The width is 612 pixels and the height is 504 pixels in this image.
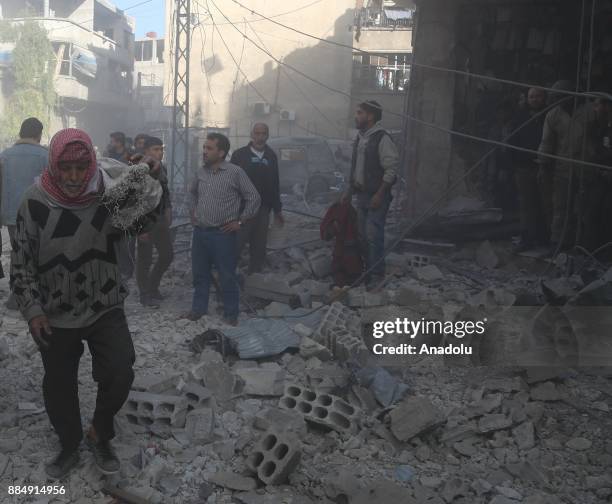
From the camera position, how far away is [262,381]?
424cm

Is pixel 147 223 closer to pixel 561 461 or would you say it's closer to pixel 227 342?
pixel 227 342

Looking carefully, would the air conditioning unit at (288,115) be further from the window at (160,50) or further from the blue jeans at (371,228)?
the blue jeans at (371,228)

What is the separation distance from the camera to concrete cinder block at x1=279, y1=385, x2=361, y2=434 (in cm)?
367

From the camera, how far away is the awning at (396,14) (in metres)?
25.4

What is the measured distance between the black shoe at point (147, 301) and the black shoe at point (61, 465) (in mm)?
3063

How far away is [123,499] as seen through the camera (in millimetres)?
2951

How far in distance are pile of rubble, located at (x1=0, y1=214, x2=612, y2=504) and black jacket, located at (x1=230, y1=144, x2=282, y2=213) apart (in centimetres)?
190

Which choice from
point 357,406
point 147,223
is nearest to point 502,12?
point 357,406

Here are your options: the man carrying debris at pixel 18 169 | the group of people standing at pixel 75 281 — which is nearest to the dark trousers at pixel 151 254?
the man carrying debris at pixel 18 169

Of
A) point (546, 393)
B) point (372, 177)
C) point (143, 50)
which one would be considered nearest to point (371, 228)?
point (372, 177)

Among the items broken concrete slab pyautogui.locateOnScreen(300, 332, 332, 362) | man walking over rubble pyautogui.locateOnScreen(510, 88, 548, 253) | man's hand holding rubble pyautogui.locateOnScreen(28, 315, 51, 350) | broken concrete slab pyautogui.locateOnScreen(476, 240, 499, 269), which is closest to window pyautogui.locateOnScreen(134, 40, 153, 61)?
broken concrete slab pyautogui.locateOnScreen(476, 240, 499, 269)

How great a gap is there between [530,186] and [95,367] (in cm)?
585

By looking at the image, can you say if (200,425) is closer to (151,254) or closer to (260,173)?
(151,254)

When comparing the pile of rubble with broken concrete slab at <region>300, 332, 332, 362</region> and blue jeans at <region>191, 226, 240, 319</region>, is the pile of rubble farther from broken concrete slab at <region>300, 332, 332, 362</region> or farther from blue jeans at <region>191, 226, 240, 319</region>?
blue jeans at <region>191, 226, 240, 319</region>
